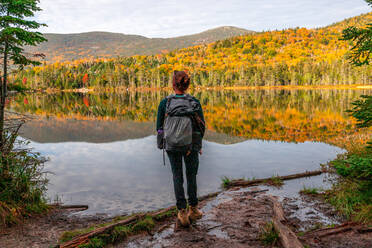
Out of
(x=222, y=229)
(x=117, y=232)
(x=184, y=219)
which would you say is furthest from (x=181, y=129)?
(x=117, y=232)

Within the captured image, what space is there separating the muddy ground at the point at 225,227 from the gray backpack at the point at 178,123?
5.87 feet

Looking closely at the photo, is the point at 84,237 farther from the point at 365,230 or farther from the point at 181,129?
the point at 365,230

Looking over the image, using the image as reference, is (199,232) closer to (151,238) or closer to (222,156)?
(151,238)

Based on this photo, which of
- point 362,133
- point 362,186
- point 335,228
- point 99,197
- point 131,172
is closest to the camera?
point 335,228

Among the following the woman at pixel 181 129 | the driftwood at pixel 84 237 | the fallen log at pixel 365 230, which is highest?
the woman at pixel 181 129

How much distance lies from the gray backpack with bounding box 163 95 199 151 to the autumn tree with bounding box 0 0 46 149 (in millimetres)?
5411

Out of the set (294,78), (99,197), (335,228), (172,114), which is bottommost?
(99,197)

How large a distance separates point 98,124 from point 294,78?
142244mm

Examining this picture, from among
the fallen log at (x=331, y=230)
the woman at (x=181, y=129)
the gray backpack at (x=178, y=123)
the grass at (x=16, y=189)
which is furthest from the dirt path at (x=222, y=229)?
the grass at (x=16, y=189)

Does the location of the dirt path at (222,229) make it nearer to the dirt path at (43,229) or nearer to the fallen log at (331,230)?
the fallen log at (331,230)

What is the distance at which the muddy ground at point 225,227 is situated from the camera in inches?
204

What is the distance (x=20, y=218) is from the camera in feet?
22.5

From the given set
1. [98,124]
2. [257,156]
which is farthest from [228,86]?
[257,156]

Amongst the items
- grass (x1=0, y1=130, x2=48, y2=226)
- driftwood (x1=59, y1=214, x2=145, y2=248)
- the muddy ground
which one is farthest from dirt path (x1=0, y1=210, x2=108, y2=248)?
driftwood (x1=59, y1=214, x2=145, y2=248)
